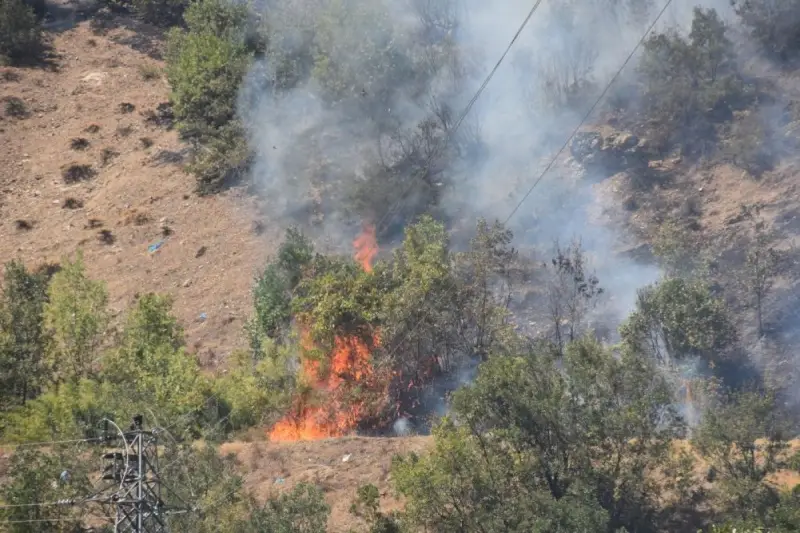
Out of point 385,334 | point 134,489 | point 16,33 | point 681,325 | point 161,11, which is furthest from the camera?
point 161,11

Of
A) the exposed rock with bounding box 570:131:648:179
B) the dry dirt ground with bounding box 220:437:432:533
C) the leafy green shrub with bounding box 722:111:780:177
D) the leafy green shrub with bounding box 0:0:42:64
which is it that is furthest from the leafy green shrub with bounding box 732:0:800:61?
the leafy green shrub with bounding box 0:0:42:64

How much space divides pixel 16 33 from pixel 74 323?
31055 millimetres

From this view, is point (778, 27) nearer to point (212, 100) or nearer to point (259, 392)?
point (212, 100)

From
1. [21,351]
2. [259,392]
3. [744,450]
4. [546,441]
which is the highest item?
[744,450]

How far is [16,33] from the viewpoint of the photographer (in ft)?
200

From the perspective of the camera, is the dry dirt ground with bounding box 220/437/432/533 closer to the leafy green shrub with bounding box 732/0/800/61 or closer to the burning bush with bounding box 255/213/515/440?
the burning bush with bounding box 255/213/515/440

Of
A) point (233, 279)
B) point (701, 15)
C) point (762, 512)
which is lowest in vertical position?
point (233, 279)

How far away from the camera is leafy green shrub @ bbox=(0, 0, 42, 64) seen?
61.0 m

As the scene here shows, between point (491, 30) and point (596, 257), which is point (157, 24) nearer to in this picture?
point (491, 30)

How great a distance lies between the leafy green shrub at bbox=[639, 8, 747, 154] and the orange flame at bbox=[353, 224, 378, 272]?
41.1 feet

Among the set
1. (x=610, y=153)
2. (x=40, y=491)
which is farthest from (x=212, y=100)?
(x=40, y=491)

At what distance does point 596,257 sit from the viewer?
40906 mm

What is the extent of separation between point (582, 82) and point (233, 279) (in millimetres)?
18756

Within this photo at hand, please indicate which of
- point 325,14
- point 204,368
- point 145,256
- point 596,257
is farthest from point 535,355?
point 325,14
